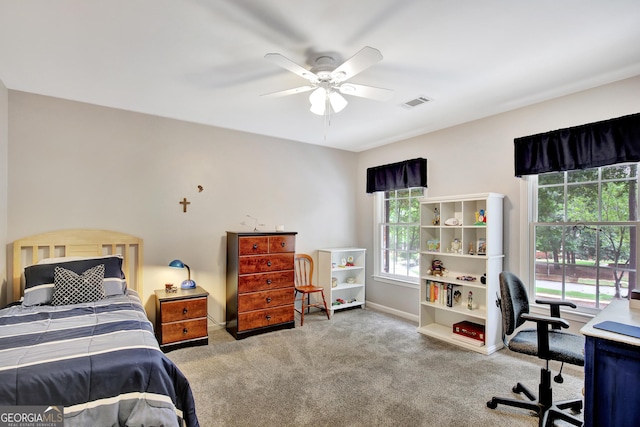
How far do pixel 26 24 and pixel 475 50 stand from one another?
9.73 ft

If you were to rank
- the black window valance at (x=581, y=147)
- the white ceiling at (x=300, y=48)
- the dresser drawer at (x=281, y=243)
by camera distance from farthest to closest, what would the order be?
the dresser drawer at (x=281, y=243) < the black window valance at (x=581, y=147) < the white ceiling at (x=300, y=48)

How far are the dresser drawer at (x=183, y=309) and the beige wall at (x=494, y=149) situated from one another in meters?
2.68

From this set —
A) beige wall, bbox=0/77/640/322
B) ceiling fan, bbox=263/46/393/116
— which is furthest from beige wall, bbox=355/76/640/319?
ceiling fan, bbox=263/46/393/116

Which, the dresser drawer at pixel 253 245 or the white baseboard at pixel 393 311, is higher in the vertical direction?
the dresser drawer at pixel 253 245

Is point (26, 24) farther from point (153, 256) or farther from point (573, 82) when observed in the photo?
point (573, 82)

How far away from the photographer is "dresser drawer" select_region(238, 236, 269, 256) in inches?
144

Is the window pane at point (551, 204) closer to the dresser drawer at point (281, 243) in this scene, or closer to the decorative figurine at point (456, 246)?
the decorative figurine at point (456, 246)

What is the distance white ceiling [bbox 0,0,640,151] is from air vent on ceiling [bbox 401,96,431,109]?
2.5 inches

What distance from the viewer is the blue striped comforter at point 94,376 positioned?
1.48 meters

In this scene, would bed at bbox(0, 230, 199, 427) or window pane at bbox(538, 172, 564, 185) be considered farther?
window pane at bbox(538, 172, 564, 185)

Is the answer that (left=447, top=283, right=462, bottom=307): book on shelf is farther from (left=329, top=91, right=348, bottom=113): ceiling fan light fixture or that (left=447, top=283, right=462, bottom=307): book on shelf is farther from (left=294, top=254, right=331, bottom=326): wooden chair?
(left=329, top=91, right=348, bottom=113): ceiling fan light fixture

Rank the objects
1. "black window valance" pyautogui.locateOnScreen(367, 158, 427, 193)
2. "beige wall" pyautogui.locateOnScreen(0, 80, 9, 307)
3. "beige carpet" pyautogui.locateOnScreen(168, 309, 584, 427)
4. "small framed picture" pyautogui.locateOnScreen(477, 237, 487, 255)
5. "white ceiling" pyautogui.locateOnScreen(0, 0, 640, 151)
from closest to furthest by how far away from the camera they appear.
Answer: "white ceiling" pyautogui.locateOnScreen(0, 0, 640, 151) → "beige carpet" pyautogui.locateOnScreen(168, 309, 584, 427) → "beige wall" pyautogui.locateOnScreen(0, 80, 9, 307) → "small framed picture" pyautogui.locateOnScreen(477, 237, 487, 255) → "black window valance" pyautogui.locateOnScreen(367, 158, 427, 193)

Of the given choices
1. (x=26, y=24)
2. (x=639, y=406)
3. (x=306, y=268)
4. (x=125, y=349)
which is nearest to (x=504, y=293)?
(x=639, y=406)

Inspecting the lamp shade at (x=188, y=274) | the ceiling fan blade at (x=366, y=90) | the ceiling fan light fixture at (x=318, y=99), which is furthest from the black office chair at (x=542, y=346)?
the lamp shade at (x=188, y=274)
